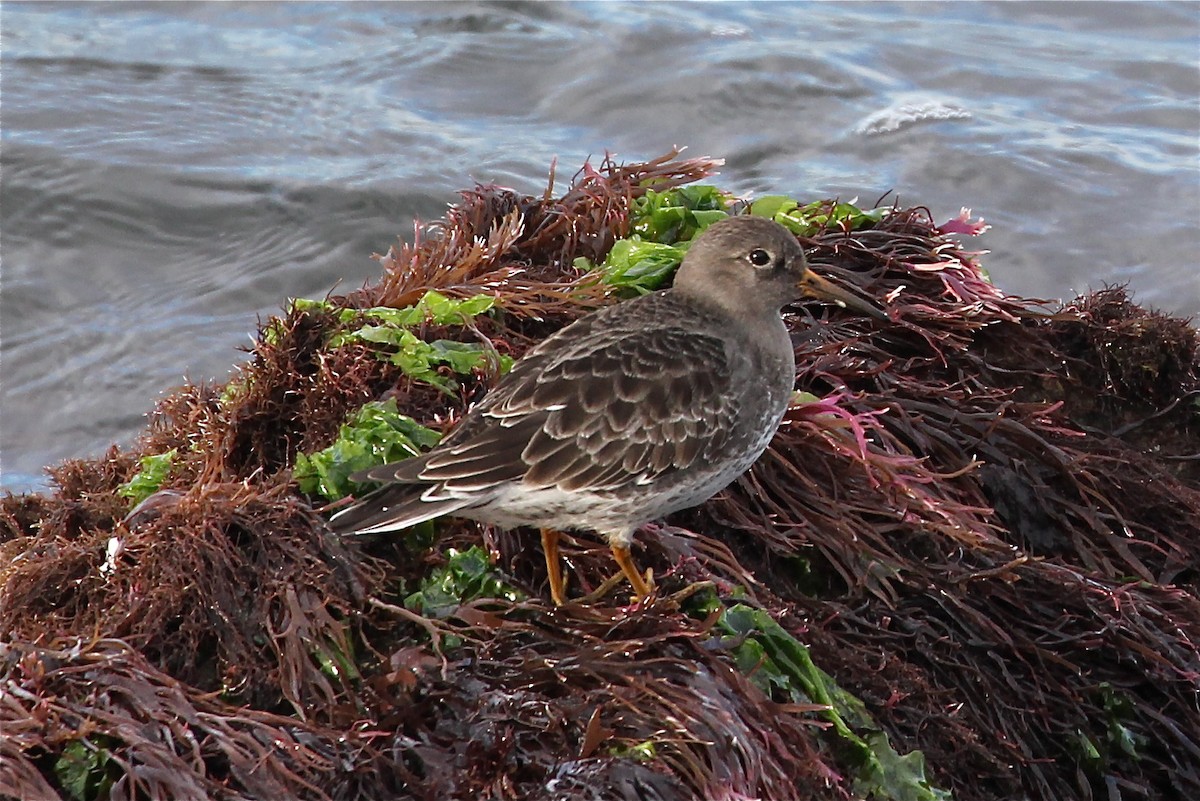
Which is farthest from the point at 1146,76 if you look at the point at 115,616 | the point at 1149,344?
the point at 115,616

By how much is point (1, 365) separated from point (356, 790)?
569 cm

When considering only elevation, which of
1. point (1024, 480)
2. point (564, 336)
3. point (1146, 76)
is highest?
point (564, 336)

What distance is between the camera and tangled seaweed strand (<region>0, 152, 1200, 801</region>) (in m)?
3.15

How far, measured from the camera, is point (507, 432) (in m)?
3.94

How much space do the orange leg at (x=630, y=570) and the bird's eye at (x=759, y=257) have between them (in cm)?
111

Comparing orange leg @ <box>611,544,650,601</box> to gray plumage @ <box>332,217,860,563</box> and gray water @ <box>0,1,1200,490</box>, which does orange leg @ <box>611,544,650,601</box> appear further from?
gray water @ <box>0,1,1200,490</box>

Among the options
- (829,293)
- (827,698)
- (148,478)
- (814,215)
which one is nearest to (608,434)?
(827,698)

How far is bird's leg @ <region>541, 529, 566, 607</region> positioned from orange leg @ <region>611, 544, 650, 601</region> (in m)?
0.17

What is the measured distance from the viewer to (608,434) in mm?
3988

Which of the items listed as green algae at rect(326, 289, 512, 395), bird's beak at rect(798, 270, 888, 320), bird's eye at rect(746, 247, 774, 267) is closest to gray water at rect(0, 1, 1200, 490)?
green algae at rect(326, 289, 512, 395)

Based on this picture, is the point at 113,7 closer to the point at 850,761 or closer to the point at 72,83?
the point at 72,83

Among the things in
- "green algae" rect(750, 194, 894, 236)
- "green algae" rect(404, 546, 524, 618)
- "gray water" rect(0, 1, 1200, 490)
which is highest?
"green algae" rect(750, 194, 894, 236)

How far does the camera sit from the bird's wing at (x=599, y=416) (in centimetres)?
389

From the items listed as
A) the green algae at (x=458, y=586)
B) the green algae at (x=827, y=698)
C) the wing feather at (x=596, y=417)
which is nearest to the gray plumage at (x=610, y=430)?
the wing feather at (x=596, y=417)
